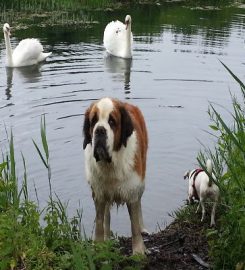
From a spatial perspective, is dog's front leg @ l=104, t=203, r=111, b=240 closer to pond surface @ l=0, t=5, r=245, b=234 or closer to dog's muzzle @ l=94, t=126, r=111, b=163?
pond surface @ l=0, t=5, r=245, b=234

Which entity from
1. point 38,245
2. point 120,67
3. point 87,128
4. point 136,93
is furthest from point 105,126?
point 120,67

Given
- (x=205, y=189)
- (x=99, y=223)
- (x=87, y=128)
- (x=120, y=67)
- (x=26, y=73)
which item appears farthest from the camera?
(x=120, y=67)

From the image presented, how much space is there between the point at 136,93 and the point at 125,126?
782cm

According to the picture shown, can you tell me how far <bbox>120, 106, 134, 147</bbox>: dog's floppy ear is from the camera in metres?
4.77

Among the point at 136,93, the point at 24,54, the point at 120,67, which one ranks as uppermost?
the point at 24,54

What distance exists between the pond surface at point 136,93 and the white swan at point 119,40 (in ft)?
0.91

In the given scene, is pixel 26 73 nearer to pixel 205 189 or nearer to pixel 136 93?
pixel 136 93

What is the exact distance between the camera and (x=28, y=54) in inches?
619

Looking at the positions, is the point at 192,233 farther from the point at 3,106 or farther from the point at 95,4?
the point at 95,4

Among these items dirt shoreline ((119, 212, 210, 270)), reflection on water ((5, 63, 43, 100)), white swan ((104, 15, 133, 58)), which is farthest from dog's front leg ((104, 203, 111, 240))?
white swan ((104, 15, 133, 58))

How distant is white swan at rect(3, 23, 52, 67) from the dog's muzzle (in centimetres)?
1130

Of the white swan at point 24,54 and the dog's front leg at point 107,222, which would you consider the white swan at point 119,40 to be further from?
the dog's front leg at point 107,222

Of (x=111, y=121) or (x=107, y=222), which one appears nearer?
(x=111, y=121)

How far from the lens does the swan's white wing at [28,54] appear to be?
1566 cm
